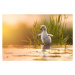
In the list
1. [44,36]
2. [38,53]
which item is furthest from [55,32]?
[38,53]

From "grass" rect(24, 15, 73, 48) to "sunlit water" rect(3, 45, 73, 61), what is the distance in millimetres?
165

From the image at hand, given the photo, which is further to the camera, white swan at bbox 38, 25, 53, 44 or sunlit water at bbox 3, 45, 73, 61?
white swan at bbox 38, 25, 53, 44

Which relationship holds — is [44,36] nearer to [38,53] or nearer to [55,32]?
[55,32]

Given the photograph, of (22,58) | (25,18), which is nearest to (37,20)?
(25,18)

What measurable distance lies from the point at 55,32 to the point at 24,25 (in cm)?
96

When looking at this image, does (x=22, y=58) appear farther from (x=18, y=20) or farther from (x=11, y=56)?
(x=18, y=20)

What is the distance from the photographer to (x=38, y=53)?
16.6ft

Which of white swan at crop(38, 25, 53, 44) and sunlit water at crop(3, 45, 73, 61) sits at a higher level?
white swan at crop(38, 25, 53, 44)

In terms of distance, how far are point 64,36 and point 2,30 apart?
6.05ft

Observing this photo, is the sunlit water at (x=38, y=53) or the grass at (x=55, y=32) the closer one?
the sunlit water at (x=38, y=53)

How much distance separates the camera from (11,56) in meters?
4.99

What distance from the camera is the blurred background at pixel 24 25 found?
5395 millimetres

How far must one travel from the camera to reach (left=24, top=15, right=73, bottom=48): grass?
5414mm

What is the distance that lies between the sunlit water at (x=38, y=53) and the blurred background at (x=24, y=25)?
7.9 inches
